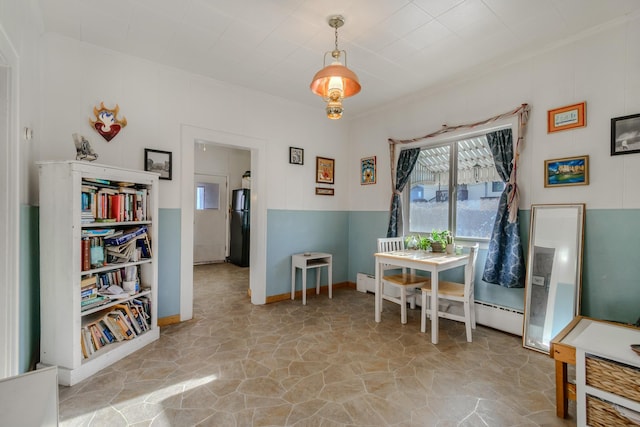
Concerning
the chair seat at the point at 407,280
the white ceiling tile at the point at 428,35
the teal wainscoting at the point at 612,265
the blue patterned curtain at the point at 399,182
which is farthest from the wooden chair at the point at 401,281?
the white ceiling tile at the point at 428,35

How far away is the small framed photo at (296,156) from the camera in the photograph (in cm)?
412

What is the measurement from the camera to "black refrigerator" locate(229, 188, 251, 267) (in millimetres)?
6086

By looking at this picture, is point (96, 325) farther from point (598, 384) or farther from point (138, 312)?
point (598, 384)

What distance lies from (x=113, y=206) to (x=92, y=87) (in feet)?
3.95

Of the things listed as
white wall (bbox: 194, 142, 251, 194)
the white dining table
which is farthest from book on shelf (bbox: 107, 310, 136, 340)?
white wall (bbox: 194, 142, 251, 194)

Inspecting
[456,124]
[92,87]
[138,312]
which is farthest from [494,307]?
[92,87]

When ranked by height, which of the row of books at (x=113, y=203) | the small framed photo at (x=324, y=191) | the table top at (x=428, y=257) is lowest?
the table top at (x=428, y=257)

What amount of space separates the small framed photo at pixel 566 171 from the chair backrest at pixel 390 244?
1659 mm

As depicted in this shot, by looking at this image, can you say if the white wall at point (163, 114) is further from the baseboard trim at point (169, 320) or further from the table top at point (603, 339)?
the table top at point (603, 339)

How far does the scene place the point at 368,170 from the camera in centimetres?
454

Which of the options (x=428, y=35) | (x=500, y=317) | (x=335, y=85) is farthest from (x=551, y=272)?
(x=335, y=85)

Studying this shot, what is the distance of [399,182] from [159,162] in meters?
2.98

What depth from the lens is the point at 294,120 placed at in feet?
13.7

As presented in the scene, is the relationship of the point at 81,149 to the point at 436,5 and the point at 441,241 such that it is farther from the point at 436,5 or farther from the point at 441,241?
the point at 441,241
